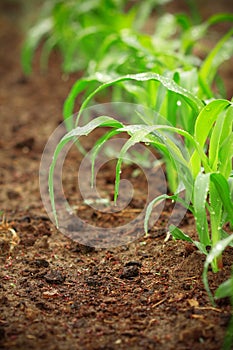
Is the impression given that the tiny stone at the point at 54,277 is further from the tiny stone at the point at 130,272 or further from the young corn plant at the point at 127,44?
the young corn plant at the point at 127,44

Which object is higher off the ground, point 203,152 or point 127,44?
point 127,44

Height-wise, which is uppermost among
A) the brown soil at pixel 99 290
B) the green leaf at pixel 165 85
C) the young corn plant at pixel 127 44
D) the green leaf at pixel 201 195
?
the young corn plant at pixel 127 44

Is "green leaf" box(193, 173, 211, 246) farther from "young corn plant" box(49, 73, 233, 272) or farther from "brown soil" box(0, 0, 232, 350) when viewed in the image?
"brown soil" box(0, 0, 232, 350)

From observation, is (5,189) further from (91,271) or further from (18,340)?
(18,340)

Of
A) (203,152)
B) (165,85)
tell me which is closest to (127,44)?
(165,85)

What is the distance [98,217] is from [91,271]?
0.36 metres

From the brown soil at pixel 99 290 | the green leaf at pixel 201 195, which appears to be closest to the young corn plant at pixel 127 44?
the brown soil at pixel 99 290

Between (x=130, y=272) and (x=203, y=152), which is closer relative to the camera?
(x=203, y=152)

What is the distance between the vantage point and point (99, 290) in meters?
1.60

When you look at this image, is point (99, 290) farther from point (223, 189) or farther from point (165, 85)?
point (165, 85)

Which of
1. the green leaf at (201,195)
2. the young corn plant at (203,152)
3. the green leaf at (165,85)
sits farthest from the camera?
the green leaf at (165,85)

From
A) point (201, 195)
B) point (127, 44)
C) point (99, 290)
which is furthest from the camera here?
point (127, 44)

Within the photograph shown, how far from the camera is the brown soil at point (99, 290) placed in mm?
1381

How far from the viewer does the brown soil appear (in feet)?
4.53
